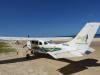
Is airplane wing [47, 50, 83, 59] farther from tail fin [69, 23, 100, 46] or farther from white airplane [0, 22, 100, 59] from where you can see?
tail fin [69, 23, 100, 46]

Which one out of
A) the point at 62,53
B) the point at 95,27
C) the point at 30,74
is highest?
the point at 95,27

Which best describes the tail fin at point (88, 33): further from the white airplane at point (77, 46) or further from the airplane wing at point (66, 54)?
the airplane wing at point (66, 54)

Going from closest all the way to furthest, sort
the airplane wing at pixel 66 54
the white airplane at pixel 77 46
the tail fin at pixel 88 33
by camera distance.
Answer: the airplane wing at pixel 66 54 → the white airplane at pixel 77 46 → the tail fin at pixel 88 33

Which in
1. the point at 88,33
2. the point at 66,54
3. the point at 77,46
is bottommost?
the point at 66,54

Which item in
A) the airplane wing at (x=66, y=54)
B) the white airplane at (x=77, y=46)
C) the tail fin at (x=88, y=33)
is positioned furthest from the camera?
the tail fin at (x=88, y=33)

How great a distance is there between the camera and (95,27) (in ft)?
57.6

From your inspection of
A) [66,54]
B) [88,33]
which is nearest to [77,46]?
[88,33]

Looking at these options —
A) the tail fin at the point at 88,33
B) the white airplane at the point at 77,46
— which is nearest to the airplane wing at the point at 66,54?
the white airplane at the point at 77,46

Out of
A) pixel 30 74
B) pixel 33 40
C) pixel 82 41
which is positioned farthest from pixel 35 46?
pixel 30 74

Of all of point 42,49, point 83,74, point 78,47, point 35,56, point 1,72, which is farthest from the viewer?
point 35,56

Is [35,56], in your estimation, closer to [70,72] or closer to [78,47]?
[78,47]

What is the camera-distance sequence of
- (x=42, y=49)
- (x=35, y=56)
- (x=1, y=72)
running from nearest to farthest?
(x=1, y=72), (x=42, y=49), (x=35, y=56)

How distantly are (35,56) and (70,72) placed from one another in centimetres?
965

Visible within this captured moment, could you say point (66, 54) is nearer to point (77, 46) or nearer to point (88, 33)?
point (77, 46)
